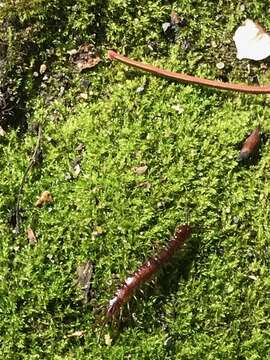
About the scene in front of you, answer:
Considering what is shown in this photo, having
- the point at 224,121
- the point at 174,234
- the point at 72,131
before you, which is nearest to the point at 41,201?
the point at 72,131

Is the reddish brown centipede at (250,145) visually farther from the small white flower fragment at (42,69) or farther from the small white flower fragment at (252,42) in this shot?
the small white flower fragment at (42,69)

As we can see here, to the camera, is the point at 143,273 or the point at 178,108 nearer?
the point at 143,273

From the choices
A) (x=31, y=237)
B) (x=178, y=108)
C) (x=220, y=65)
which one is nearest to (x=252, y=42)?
(x=220, y=65)

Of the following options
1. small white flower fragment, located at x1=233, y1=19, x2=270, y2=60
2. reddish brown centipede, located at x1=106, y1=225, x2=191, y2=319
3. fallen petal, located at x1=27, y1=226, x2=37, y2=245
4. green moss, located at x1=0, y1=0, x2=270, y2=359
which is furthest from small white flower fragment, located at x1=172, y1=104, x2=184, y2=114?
fallen petal, located at x1=27, y1=226, x2=37, y2=245

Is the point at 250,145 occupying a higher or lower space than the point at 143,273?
higher

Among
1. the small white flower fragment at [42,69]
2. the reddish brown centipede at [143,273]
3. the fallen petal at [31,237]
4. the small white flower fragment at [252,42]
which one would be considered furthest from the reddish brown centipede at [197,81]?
the fallen petal at [31,237]

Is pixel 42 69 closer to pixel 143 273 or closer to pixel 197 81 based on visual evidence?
pixel 197 81
